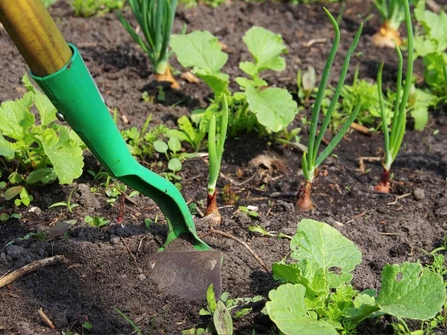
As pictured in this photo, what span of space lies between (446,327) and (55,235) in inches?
44.9

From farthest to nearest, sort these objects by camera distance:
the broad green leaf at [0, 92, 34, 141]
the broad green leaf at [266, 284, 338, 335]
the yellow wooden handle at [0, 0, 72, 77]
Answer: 1. the broad green leaf at [0, 92, 34, 141]
2. the broad green leaf at [266, 284, 338, 335]
3. the yellow wooden handle at [0, 0, 72, 77]

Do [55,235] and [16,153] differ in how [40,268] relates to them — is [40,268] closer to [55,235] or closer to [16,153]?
[55,235]

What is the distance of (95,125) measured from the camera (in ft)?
5.06

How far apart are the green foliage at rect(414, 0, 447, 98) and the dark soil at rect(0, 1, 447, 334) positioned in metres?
0.18

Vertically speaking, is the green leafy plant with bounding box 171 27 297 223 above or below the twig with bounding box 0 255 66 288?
below

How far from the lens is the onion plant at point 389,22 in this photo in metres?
3.35

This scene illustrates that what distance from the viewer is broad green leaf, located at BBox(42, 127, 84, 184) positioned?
2012 millimetres

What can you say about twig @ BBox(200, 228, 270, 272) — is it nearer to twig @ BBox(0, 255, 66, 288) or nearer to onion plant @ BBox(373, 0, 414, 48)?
twig @ BBox(0, 255, 66, 288)

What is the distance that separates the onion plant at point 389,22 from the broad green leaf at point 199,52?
3.70 ft

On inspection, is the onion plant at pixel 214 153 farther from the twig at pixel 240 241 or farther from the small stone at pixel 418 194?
the small stone at pixel 418 194

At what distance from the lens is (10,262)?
75.0 inches

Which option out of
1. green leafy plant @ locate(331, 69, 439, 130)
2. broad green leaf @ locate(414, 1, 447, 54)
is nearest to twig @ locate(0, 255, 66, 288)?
green leafy plant @ locate(331, 69, 439, 130)

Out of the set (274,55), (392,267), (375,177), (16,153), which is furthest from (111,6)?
(392,267)

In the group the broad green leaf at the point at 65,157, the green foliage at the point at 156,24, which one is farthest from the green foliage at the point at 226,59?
the broad green leaf at the point at 65,157
